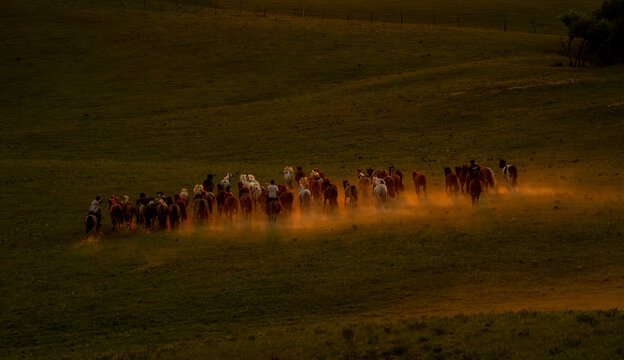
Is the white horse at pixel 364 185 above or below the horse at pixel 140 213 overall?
above

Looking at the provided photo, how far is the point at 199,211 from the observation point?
33562mm

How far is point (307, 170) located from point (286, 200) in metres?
11.7

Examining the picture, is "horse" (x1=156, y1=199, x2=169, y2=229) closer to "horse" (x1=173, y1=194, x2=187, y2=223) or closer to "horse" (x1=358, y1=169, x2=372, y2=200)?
"horse" (x1=173, y1=194, x2=187, y2=223)

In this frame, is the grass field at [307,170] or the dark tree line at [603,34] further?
the dark tree line at [603,34]

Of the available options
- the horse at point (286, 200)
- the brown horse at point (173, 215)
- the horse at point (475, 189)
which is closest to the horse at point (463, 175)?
the horse at point (475, 189)

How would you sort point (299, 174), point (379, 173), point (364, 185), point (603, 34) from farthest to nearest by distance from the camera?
1. point (603, 34)
2. point (299, 174)
3. point (379, 173)
4. point (364, 185)

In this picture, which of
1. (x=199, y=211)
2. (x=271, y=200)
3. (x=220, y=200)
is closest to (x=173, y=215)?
(x=199, y=211)

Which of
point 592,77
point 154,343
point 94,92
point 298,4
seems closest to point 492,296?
point 154,343

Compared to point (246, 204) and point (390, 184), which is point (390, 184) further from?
point (246, 204)

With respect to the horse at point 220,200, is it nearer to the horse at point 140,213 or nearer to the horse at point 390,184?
the horse at point 140,213

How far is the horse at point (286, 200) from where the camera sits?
33531 millimetres

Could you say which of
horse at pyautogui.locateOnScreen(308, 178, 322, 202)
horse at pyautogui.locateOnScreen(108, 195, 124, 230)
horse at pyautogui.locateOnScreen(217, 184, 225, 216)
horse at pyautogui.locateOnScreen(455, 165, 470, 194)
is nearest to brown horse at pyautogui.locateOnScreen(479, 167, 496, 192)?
horse at pyautogui.locateOnScreen(455, 165, 470, 194)

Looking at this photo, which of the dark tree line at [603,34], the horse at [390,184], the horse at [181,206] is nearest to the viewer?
the horse at [181,206]

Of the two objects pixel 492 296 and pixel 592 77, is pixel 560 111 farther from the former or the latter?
pixel 492 296
